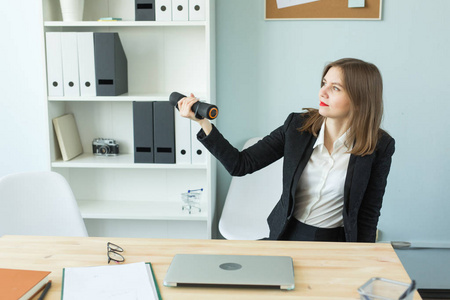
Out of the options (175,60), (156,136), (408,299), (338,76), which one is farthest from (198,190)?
(408,299)

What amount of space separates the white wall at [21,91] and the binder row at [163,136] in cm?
58

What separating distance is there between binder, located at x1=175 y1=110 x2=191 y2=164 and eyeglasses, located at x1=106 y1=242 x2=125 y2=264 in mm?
1128

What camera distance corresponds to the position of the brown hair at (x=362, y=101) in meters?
1.87

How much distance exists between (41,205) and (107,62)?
33.8 inches

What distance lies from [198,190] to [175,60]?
726 millimetres

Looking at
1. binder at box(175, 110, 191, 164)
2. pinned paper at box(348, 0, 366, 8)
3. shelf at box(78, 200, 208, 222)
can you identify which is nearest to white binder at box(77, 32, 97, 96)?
binder at box(175, 110, 191, 164)

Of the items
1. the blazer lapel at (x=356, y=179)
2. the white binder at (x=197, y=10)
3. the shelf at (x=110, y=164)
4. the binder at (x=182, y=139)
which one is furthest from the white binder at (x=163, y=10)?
the blazer lapel at (x=356, y=179)

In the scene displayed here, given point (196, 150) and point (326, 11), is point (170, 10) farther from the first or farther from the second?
point (326, 11)

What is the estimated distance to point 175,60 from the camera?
2.86m

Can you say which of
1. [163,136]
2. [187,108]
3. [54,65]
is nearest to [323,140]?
[187,108]

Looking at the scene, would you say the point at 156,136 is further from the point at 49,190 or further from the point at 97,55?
the point at 49,190

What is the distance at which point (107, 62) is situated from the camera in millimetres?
Answer: 2600

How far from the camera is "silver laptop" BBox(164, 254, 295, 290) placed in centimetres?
132

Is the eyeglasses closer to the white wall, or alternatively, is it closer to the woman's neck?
the woman's neck
